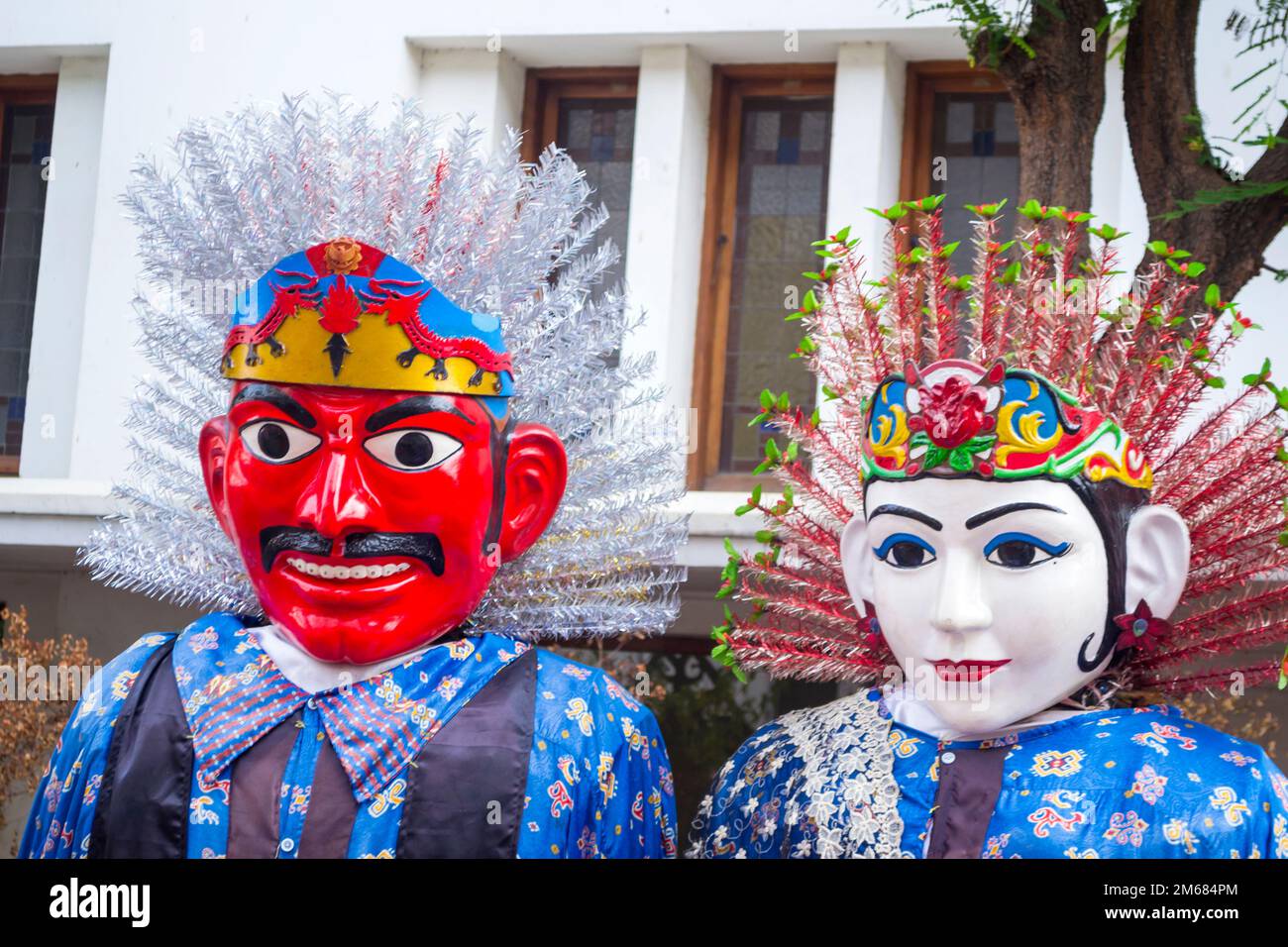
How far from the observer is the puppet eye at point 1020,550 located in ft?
9.07

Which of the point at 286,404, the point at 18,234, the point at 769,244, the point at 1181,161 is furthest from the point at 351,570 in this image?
the point at 18,234

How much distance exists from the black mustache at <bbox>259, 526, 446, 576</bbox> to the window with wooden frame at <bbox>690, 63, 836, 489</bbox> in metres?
3.22

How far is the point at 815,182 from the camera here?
239 inches

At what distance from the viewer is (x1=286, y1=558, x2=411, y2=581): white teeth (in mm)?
Answer: 2846

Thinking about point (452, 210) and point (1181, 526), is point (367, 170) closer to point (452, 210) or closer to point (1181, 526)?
point (452, 210)

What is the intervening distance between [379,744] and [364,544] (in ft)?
1.02

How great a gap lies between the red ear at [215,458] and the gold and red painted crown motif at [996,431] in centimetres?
108

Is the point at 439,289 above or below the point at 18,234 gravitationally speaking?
below

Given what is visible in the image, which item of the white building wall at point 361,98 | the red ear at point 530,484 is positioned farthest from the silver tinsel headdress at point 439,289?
the white building wall at point 361,98

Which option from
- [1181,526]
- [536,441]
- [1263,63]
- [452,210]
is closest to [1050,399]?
[1181,526]

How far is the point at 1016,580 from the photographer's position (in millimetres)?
2760

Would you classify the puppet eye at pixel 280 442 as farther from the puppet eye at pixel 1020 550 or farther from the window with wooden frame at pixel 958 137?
the window with wooden frame at pixel 958 137

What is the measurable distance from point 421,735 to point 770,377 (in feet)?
11.3

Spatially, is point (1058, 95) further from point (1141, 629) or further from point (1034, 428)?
point (1141, 629)
